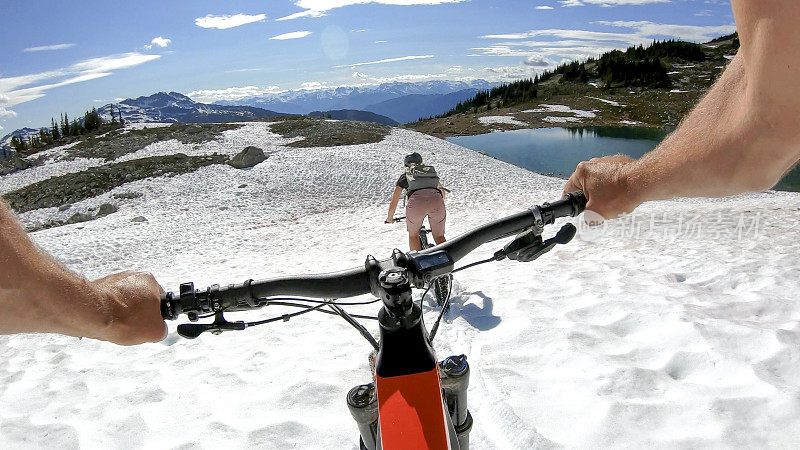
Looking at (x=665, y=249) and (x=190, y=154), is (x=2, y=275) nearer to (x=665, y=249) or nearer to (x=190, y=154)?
(x=665, y=249)

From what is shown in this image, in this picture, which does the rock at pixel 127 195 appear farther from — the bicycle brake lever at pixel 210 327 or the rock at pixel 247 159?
the bicycle brake lever at pixel 210 327

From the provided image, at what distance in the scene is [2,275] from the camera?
1091 millimetres

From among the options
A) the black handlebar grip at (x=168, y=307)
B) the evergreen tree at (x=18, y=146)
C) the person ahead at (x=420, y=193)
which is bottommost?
the person ahead at (x=420, y=193)

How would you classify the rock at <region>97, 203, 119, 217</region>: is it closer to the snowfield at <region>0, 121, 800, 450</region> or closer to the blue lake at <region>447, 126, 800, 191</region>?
the snowfield at <region>0, 121, 800, 450</region>

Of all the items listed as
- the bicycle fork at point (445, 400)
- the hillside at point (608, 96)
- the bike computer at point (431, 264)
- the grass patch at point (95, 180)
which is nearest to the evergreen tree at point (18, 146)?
the grass patch at point (95, 180)

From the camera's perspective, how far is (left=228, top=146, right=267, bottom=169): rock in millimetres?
25188

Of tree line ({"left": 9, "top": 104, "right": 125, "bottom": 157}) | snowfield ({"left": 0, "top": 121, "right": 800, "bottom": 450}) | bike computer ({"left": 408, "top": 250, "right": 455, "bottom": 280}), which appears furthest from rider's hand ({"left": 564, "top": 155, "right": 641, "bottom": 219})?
tree line ({"left": 9, "top": 104, "right": 125, "bottom": 157})

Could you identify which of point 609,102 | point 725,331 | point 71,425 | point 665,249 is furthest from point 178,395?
point 609,102

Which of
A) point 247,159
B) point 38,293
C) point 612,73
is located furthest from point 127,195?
point 612,73

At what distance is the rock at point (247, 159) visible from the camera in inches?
992

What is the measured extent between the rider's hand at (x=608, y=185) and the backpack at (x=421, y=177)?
4.96m

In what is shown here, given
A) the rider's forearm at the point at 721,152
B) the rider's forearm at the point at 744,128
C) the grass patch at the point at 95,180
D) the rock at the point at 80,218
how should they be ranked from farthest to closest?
the grass patch at the point at 95,180
the rock at the point at 80,218
the rider's forearm at the point at 721,152
the rider's forearm at the point at 744,128

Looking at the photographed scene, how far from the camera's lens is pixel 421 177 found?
7.03 metres

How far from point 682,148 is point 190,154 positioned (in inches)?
1255
